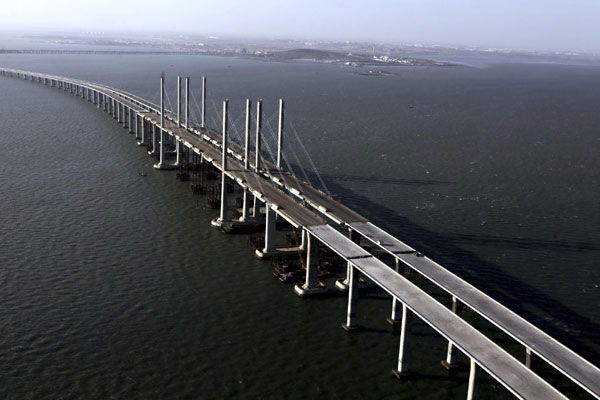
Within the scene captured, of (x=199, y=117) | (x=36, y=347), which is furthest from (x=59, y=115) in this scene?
(x=36, y=347)

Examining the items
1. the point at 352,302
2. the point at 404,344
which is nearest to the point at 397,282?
the point at 404,344

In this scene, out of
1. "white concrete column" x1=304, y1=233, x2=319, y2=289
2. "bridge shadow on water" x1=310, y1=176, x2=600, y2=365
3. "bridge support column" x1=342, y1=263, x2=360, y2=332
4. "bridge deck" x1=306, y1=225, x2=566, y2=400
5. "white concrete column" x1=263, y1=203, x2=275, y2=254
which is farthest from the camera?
"white concrete column" x1=263, y1=203, x2=275, y2=254

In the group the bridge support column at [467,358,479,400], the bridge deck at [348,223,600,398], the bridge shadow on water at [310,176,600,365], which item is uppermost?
the bridge deck at [348,223,600,398]

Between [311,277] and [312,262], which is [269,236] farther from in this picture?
[312,262]

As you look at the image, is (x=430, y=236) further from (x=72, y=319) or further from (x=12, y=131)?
(x=12, y=131)

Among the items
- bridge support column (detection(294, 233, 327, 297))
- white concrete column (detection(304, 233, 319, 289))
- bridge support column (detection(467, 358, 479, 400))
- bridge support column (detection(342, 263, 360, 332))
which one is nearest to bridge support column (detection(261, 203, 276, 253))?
bridge support column (detection(294, 233, 327, 297))

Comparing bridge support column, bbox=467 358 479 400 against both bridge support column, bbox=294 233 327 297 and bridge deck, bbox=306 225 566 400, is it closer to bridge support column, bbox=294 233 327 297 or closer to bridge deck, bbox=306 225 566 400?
bridge deck, bbox=306 225 566 400

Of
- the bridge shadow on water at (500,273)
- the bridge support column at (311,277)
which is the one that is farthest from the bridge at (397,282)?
the bridge shadow on water at (500,273)
